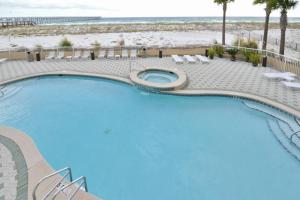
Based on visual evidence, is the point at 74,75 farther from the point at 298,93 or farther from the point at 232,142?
the point at 298,93

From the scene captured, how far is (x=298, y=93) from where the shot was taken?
9016 mm

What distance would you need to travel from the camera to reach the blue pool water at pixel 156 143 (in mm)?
5039

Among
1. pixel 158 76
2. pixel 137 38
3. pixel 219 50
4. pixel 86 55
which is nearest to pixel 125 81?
pixel 158 76

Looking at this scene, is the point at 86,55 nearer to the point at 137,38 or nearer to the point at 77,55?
the point at 77,55

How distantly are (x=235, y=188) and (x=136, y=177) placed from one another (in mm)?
1867

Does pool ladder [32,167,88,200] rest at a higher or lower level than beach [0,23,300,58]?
lower

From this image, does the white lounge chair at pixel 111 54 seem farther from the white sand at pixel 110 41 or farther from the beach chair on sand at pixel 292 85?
the beach chair on sand at pixel 292 85

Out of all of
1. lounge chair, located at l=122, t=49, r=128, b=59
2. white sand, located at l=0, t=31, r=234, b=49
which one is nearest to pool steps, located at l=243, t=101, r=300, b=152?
lounge chair, located at l=122, t=49, r=128, b=59

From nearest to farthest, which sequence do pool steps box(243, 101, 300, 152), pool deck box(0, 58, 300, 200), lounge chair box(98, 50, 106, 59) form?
pool deck box(0, 58, 300, 200)
pool steps box(243, 101, 300, 152)
lounge chair box(98, 50, 106, 59)

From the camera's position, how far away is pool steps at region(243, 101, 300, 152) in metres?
6.62

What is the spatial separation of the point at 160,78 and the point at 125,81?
1.67m

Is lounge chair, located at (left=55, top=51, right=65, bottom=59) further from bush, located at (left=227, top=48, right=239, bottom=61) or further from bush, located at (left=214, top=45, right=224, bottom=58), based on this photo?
bush, located at (left=227, top=48, right=239, bottom=61)

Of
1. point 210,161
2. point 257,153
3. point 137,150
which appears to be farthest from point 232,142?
point 137,150

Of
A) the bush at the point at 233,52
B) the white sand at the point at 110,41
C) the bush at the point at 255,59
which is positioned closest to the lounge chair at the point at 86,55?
the bush at the point at 233,52
